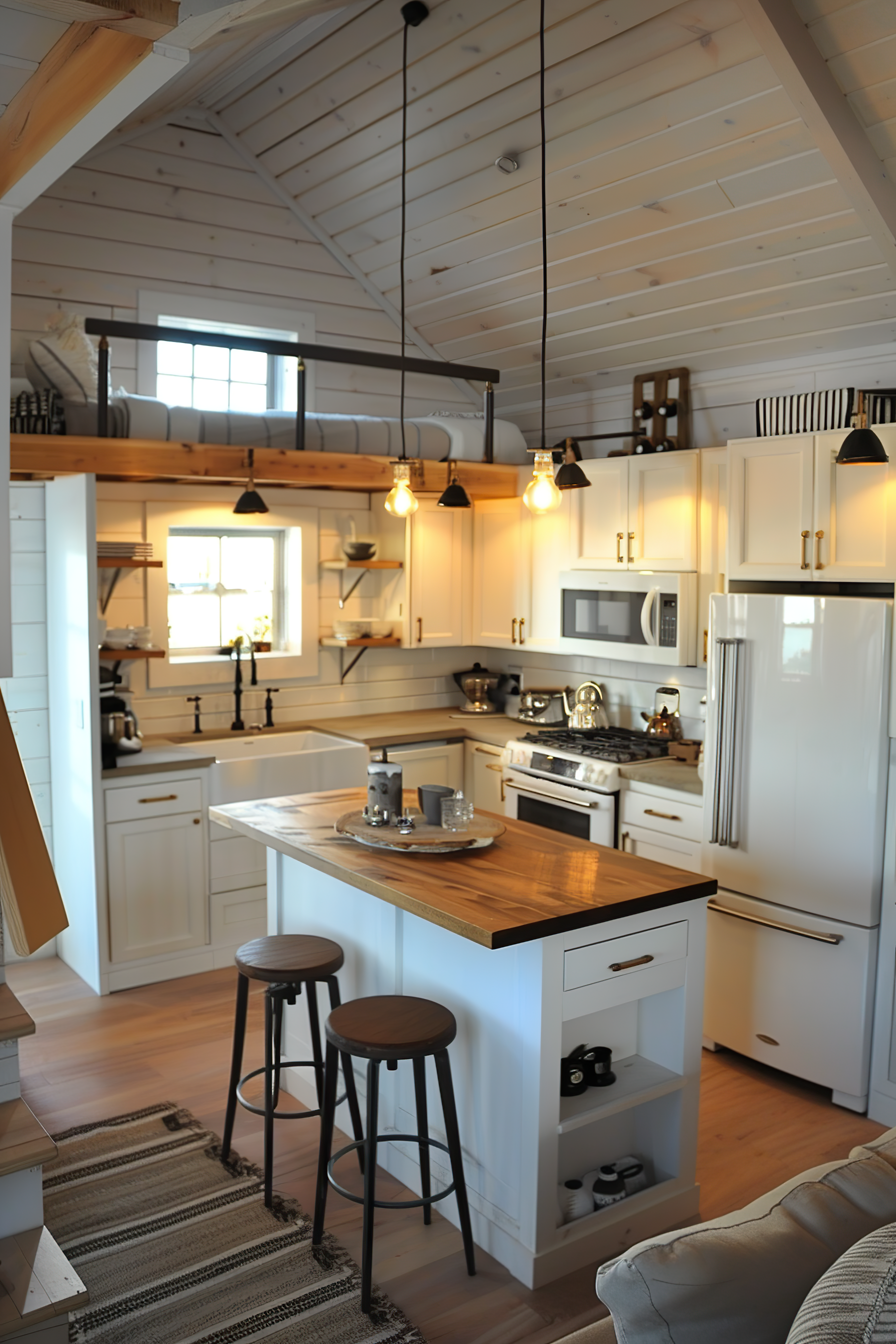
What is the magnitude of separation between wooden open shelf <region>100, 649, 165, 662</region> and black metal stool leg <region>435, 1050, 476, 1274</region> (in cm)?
266

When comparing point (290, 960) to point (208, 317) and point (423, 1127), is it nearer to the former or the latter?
point (423, 1127)

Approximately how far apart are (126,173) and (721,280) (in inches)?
110

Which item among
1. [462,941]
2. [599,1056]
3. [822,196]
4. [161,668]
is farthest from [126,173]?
[599,1056]

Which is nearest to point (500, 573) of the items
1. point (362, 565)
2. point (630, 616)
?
point (362, 565)

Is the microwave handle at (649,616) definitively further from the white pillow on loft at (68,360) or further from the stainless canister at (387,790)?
the white pillow on loft at (68,360)

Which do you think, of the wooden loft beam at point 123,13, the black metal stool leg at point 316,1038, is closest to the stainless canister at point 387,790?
the black metal stool leg at point 316,1038

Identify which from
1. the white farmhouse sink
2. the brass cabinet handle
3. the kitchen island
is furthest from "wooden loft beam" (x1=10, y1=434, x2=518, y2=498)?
the brass cabinet handle

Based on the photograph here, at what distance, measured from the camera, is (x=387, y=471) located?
5.23m

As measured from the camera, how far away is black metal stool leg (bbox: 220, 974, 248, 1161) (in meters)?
3.27

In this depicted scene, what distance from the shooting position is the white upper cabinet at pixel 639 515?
4730 millimetres

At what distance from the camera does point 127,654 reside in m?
4.78

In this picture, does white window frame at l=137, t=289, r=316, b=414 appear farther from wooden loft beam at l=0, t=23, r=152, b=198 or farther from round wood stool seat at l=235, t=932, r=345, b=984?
wooden loft beam at l=0, t=23, r=152, b=198

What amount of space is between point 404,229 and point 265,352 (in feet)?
2.85

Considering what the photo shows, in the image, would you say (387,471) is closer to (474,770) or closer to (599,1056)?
(474,770)
